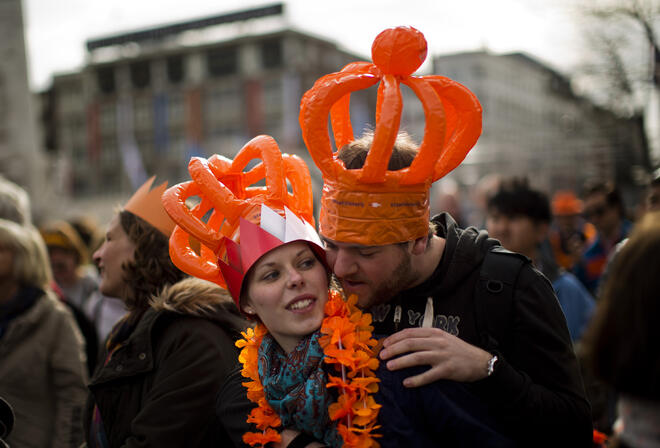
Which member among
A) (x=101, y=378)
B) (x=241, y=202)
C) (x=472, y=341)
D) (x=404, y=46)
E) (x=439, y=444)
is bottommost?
(x=101, y=378)

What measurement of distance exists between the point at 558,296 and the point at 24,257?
11.7 ft

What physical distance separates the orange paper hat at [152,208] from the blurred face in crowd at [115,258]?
14 cm

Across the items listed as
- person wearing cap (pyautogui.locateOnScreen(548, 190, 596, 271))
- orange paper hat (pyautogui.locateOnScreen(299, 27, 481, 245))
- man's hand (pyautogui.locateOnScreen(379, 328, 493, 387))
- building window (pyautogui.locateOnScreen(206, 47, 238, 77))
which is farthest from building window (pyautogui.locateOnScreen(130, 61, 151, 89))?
man's hand (pyautogui.locateOnScreen(379, 328, 493, 387))

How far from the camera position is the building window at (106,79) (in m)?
59.3

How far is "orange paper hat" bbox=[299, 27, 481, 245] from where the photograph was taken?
1.98 meters

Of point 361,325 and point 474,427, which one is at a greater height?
point 361,325

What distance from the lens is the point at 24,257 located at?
376 centimetres

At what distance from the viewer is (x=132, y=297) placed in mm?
3045

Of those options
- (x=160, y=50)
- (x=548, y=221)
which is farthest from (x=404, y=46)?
(x=160, y=50)

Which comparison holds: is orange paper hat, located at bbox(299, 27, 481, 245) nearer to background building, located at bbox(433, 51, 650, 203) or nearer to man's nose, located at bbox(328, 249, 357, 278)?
man's nose, located at bbox(328, 249, 357, 278)

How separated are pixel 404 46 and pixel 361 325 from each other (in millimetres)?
957

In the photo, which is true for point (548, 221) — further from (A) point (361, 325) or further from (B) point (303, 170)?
(A) point (361, 325)

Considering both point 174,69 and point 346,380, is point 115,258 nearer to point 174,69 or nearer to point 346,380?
point 346,380

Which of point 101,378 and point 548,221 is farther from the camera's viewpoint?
point 548,221
